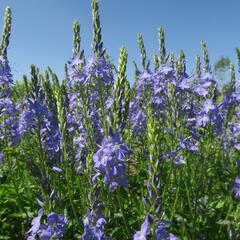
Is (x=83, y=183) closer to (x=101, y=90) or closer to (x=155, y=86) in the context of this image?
(x=101, y=90)

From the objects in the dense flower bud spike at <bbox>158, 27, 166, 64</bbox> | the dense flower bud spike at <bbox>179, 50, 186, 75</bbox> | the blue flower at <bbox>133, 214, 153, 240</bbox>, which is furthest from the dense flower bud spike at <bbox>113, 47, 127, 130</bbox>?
the dense flower bud spike at <bbox>158, 27, 166, 64</bbox>

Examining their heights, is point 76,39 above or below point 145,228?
above

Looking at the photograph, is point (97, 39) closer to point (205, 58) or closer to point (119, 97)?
point (119, 97)

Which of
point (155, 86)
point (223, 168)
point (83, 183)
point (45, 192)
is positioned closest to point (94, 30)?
point (155, 86)

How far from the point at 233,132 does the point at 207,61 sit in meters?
1.46

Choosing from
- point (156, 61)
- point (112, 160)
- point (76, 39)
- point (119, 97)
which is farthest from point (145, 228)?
point (156, 61)

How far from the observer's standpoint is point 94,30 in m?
4.73

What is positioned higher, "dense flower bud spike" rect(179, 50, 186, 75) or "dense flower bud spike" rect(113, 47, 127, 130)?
"dense flower bud spike" rect(179, 50, 186, 75)

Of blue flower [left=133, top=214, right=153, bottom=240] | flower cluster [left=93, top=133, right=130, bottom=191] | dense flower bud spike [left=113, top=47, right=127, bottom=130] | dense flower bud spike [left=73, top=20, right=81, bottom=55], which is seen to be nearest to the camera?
blue flower [left=133, top=214, right=153, bottom=240]

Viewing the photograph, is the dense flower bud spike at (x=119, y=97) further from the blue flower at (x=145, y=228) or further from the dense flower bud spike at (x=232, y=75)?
the dense flower bud spike at (x=232, y=75)

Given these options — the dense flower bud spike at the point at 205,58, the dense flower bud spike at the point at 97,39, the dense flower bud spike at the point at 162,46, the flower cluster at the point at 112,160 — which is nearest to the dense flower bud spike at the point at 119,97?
the flower cluster at the point at 112,160

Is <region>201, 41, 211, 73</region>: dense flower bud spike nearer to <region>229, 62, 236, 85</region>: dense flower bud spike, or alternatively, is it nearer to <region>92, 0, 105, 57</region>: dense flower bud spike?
<region>229, 62, 236, 85</region>: dense flower bud spike

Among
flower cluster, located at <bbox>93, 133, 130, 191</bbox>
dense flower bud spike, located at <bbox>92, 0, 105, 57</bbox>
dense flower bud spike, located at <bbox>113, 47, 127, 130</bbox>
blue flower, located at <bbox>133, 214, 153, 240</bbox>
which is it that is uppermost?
dense flower bud spike, located at <bbox>92, 0, 105, 57</bbox>

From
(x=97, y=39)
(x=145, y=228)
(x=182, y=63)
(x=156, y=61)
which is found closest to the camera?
(x=145, y=228)
